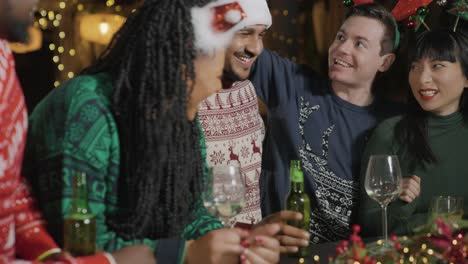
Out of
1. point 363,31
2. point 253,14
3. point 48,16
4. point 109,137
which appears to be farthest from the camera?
point 48,16

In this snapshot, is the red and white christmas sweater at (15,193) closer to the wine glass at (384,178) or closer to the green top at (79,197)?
the green top at (79,197)

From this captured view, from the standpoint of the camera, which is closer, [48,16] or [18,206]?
[18,206]

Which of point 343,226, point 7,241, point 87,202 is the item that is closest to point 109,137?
point 87,202

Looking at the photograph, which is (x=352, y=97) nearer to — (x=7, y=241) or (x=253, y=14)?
(x=253, y=14)

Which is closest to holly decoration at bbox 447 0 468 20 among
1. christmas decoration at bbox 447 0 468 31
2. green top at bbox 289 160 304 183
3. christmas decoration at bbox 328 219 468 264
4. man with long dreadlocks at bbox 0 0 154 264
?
christmas decoration at bbox 447 0 468 31

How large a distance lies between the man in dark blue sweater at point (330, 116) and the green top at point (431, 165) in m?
0.10

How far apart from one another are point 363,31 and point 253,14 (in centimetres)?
87

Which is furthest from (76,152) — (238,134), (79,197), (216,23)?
(238,134)

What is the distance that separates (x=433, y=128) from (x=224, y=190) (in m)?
1.40

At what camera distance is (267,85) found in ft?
9.89

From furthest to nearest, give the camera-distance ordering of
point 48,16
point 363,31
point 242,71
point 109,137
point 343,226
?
point 48,16
point 363,31
point 343,226
point 242,71
point 109,137

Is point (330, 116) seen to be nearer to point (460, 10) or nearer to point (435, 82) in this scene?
point (435, 82)

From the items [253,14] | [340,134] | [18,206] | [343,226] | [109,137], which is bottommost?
[343,226]

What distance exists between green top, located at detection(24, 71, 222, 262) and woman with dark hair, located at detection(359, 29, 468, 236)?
1311 millimetres
